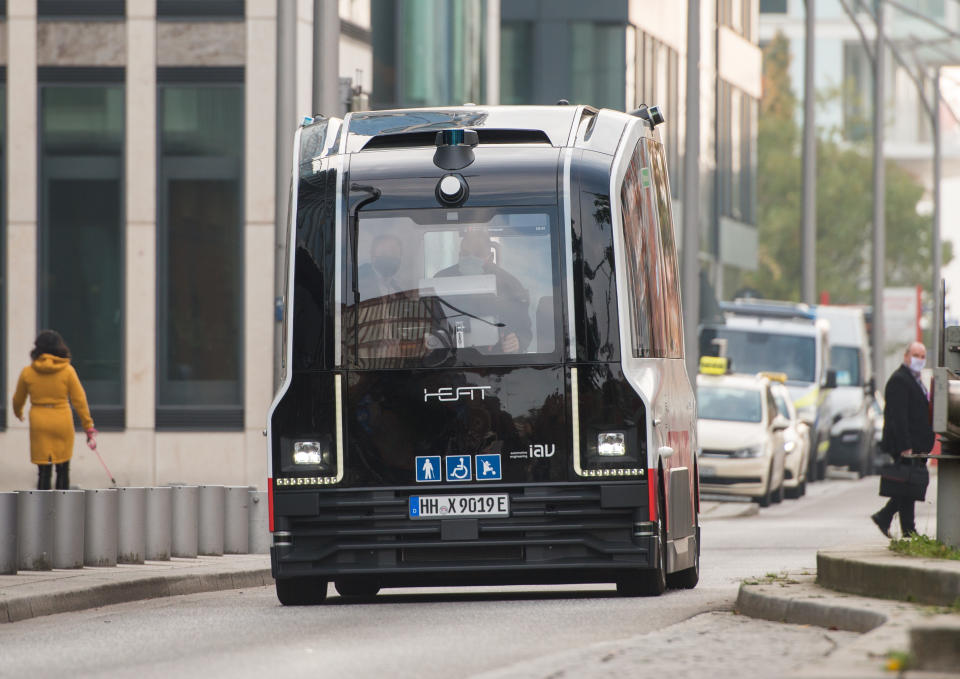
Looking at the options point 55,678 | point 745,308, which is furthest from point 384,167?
point 745,308

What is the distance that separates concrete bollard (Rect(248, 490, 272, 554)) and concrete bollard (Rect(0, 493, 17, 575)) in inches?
118

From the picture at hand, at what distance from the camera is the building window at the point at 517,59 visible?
44344 millimetres

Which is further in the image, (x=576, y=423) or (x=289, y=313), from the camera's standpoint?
(x=289, y=313)

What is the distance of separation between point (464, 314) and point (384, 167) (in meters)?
0.99

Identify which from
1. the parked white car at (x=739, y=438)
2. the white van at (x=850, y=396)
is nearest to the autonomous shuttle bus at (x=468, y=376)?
→ the parked white car at (x=739, y=438)

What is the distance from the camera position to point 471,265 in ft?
39.5

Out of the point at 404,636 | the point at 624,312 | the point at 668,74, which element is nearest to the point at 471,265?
the point at 624,312

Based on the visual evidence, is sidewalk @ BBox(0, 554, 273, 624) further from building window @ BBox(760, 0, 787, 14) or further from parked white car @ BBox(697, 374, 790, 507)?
building window @ BBox(760, 0, 787, 14)

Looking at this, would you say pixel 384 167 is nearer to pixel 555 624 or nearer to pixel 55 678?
pixel 555 624

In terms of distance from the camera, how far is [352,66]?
2845cm

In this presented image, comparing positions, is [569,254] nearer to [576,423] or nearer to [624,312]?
[624,312]

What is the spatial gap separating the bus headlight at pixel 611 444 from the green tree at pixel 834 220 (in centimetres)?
5272

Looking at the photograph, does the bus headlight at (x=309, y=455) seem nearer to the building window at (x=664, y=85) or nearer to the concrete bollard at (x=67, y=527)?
the concrete bollard at (x=67, y=527)

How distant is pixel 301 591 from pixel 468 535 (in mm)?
1200
